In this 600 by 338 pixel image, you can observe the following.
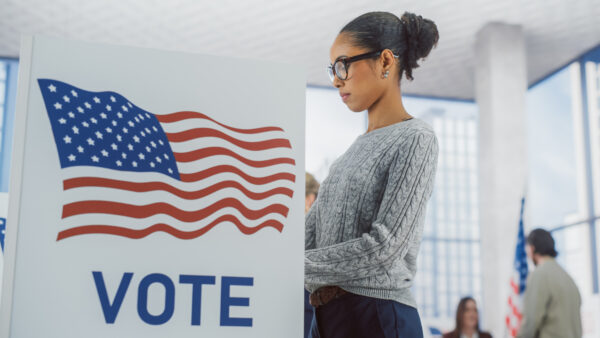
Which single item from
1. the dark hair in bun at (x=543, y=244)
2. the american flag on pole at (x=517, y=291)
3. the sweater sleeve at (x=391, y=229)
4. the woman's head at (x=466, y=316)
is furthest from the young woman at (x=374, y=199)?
the american flag on pole at (x=517, y=291)

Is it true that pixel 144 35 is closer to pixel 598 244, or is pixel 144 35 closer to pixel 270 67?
pixel 598 244

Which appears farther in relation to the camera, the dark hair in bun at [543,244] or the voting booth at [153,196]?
the dark hair in bun at [543,244]

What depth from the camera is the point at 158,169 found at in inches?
41.6

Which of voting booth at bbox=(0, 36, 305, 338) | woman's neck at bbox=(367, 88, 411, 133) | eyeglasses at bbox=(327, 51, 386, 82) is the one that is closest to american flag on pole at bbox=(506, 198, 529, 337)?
woman's neck at bbox=(367, 88, 411, 133)

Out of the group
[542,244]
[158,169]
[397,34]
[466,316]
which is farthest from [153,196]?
[466,316]

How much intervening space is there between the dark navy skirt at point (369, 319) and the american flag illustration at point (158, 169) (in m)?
0.30

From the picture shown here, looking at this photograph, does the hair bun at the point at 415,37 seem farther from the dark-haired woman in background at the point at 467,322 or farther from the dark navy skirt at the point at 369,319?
the dark-haired woman in background at the point at 467,322

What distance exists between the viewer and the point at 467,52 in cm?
870

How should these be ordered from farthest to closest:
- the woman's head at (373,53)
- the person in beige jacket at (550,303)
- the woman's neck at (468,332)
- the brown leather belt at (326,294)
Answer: the woman's neck at (468,332), the person in beige jacket at (550,303), the woman's head at (373,53), the brown leather belt at (326,294)

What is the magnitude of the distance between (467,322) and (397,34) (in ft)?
14.8

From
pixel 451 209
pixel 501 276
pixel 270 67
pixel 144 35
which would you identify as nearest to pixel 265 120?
pixel 270 67

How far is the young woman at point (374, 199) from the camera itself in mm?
1205

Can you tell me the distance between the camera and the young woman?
1.21 metres

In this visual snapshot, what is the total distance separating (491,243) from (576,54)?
9.51 ft
